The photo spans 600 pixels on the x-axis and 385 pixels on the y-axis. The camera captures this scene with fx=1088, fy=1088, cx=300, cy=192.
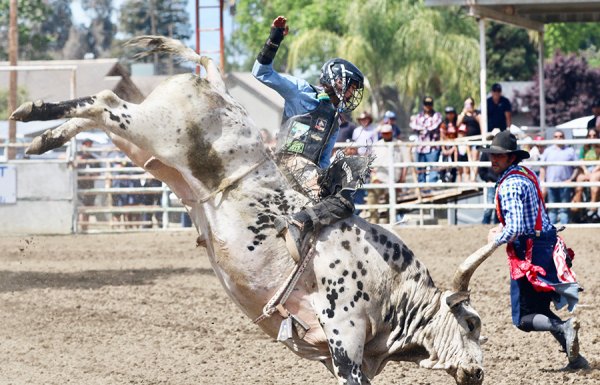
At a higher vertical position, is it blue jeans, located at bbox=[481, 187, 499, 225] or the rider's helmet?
the rider's helmet

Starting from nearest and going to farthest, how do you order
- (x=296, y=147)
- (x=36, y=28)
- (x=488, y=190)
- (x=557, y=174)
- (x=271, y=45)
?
(x=271, y=45) → (x=296, y=147) → (x=557, y=174) → (x=488, y=190) → (x=36, y=28)

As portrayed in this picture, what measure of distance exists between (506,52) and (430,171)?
42.9m

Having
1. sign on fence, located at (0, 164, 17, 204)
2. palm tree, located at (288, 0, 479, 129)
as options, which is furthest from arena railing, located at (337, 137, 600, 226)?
palm tree, located at (288, 0, 479, 129)

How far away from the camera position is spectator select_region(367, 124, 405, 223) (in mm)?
17984

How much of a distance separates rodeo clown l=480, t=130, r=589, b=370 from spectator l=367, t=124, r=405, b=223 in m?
10.1

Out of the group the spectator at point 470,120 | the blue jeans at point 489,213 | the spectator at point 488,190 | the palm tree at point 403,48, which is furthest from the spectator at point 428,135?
the palm tree at point 403,48

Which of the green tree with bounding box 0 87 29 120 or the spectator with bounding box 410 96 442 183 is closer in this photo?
the spectator with bounding box 410 96 442 183

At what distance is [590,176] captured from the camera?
17094 millimetres

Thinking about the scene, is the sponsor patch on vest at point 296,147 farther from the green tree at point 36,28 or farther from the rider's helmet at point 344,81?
the green tree at point 36,28

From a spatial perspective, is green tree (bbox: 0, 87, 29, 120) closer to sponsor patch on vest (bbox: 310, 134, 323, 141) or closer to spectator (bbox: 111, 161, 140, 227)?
spectator (bbox: 111, 161, 140, 227)

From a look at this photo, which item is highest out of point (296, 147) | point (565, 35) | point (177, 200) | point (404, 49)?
point (565, 35)

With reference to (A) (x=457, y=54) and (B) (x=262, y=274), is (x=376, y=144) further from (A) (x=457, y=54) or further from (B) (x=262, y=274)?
(A) (x=457, y=54)

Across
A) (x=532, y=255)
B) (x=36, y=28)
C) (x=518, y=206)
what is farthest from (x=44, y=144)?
(x=36, y=28)

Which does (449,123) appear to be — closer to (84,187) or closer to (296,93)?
(84,187)
